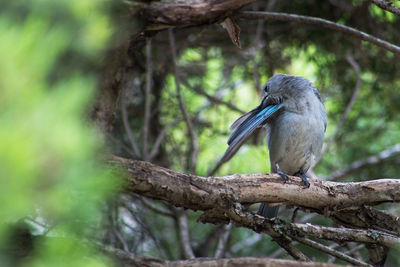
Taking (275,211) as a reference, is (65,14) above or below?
above

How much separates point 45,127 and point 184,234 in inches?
138

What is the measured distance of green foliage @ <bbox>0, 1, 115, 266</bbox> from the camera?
794 mm

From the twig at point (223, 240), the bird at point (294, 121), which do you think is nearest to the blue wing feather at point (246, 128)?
the bird at point (294, 121)

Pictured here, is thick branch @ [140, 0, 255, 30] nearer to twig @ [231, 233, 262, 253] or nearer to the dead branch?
the dead branch

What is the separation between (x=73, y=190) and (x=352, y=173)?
4.47 metres

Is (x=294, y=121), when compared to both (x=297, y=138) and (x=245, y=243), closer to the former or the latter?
(x=297, y=138)

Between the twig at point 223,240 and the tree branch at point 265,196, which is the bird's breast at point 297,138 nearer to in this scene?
the twig at point 223,240

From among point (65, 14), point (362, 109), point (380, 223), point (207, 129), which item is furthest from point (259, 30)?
point (65, 14)

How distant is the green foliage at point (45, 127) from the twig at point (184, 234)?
10.4ft

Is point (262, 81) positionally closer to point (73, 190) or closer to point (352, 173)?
point (352, 173)

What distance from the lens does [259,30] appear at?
15.0 ft

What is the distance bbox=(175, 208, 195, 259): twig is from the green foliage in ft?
10.4

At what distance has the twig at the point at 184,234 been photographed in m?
4.05

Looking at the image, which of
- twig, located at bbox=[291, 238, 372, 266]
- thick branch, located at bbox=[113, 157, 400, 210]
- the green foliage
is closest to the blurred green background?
thick branch, located at bbox=[113, 157, 400, 210]
